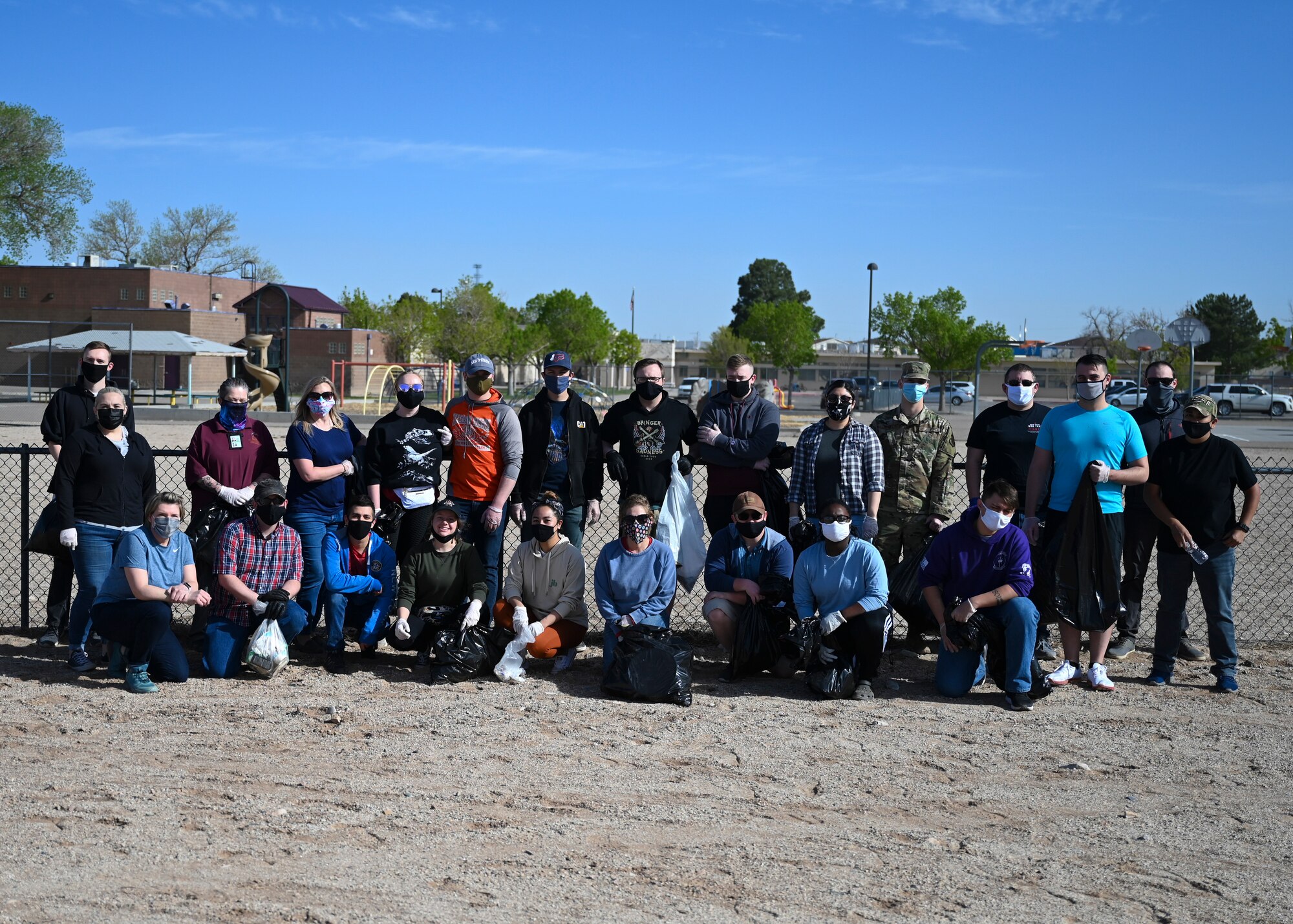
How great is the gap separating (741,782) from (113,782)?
115 inches

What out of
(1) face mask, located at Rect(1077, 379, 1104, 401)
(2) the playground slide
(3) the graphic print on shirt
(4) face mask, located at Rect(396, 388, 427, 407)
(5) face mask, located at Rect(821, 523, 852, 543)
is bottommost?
(5) face mask, located at Rect(821, 523, 852, 543)

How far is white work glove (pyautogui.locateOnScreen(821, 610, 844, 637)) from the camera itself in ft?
22.2

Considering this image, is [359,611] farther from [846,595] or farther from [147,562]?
[846,595]

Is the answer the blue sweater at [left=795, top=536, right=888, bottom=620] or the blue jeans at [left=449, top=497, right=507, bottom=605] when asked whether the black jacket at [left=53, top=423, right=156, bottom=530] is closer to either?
the blue jeans at [left=449, top=497, right=507, bottom=605]

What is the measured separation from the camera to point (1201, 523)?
6945mm

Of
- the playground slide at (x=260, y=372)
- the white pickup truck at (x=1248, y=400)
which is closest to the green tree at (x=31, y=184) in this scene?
the playground slide at (x=260, y=372)

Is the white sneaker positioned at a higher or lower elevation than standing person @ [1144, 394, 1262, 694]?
lower

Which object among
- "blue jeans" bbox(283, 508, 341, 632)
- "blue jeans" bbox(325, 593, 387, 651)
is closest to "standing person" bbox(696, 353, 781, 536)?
"blue jeans" bbox(325, 593, 387, 651)

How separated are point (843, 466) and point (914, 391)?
72 centimetres

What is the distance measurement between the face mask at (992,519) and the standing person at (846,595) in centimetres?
67

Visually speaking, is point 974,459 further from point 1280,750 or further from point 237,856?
point 237,856

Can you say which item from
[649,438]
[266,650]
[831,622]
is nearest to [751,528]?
[831,622]

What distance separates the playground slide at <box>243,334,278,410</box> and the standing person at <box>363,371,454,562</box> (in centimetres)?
2661

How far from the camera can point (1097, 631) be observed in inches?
276
